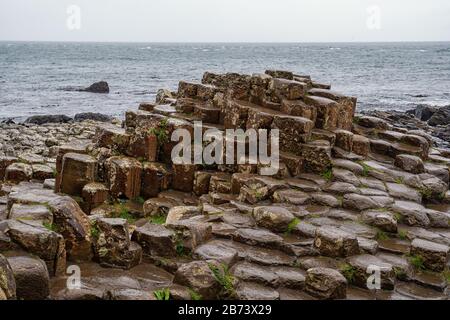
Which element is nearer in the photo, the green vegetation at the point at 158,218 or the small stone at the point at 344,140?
the green vegetation at the point at 158,218

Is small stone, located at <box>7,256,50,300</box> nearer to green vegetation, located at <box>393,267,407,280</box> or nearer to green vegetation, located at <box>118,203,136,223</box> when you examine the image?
green vegetation, located at <box>393,267,407,280</box>

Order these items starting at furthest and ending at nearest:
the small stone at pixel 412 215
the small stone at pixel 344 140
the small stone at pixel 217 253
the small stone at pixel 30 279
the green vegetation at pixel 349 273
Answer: the small stone at pixel 344 140, the small stone at pixel 412 215, the small stone at pixel 217 253, the green vegetation at pixel 349 273, the small stone at pixel 30 279

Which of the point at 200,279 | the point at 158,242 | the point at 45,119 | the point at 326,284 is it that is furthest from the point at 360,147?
the point at 45,119

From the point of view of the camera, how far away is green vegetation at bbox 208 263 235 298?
21.0ft

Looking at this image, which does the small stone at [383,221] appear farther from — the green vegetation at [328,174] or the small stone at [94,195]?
the small stone at [94,195]

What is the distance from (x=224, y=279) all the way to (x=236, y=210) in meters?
2.98

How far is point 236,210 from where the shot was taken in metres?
9.41

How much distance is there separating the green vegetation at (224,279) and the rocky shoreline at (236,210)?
20mm

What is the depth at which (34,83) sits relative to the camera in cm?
5534

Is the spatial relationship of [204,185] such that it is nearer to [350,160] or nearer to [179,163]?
[179,163]

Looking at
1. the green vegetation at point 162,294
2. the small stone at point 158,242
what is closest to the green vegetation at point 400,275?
the small stone at point 158,242

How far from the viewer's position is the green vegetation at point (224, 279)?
6.40 metres

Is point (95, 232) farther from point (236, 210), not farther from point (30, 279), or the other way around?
point (236, 210)
